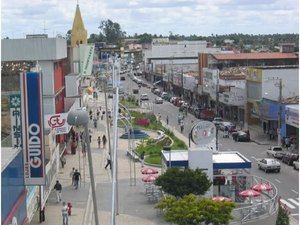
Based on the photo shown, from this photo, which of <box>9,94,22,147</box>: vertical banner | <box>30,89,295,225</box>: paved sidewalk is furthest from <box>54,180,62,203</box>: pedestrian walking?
<box>9,94,22,147</box>: vertical banner

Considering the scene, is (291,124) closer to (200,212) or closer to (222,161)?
(222,161)

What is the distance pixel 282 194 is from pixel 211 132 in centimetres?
508

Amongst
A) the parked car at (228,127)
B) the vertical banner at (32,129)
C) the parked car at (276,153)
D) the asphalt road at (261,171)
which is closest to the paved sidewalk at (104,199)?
the asphalt road at (261,171)

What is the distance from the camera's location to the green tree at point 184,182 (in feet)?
96.9

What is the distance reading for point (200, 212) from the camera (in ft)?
79.6

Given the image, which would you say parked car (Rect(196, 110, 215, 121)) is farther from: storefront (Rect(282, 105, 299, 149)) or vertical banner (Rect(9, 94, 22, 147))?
vertical banner (Rect(9, 94, 22, 147))

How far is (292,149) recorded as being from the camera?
53.5m

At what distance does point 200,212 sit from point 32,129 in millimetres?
6596

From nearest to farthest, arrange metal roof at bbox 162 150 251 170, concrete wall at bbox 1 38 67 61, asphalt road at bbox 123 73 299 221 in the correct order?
metal roof at bbox 162 150 251 170 < asphalt road at bbox 123 73 299 221 < concrete wall at bbox 1 38 67 61

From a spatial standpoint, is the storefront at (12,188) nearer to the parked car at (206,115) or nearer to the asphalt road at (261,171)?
the asphalt road at (261,171)

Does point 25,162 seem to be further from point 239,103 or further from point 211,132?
point 239,103

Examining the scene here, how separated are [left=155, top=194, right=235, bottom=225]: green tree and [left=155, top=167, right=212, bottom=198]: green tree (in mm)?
4610

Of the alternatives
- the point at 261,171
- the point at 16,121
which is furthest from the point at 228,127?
the point at 16,121

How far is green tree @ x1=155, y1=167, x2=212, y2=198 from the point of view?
29531 mm
